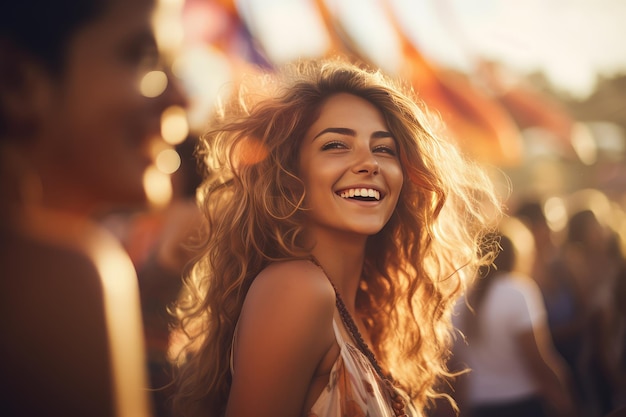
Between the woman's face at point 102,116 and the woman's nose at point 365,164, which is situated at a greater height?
the woman's face at point 102,116

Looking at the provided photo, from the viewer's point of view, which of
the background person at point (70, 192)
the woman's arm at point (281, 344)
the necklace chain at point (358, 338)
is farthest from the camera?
the necklace chain at point (358, 338)

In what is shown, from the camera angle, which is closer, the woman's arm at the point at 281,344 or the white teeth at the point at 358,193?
the woman's arm at the point at 281,344

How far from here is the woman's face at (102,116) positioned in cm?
89

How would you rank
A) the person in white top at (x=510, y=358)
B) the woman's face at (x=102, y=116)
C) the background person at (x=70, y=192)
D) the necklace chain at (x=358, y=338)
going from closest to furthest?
1. the background person at (x=70, y=192)
2. the woman's face at (x=102, y=116)
3. the necklace chain at (x=358, y=338)
4. the person in white top at (x=510, y=358)

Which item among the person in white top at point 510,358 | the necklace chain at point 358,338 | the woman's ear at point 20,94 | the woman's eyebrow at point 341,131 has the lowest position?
the person in white top at point 510,358

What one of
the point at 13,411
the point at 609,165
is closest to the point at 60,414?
the point at 13,411

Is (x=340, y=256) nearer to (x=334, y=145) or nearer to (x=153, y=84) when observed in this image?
(x=334, y=145)

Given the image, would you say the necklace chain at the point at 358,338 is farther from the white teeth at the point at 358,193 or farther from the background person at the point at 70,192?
the background person at the point at 70,192

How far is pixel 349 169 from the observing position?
6.19 feet

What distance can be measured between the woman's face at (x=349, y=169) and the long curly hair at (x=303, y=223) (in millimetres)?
51

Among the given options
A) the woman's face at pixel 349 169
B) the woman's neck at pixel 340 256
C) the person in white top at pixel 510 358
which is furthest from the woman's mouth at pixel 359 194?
the person in white top at pixel 510 358

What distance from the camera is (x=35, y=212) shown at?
86cm

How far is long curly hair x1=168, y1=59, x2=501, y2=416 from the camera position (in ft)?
6.31

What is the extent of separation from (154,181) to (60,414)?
410mm
